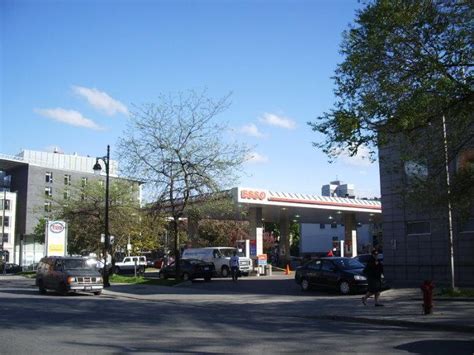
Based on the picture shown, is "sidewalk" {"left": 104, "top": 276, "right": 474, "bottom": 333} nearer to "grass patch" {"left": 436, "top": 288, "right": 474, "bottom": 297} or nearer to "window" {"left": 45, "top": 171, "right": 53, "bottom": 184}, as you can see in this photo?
"grass patch" {"left": 436, "top": 288, "right": 474, "bottom": 297}

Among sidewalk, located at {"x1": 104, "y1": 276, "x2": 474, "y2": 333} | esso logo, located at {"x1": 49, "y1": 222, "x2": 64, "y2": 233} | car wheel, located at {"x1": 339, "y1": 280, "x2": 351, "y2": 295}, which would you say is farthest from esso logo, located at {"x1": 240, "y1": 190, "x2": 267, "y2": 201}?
car wheel, located at {"x1": 339, "y1": 280, "x2": 351, "y2": 295}

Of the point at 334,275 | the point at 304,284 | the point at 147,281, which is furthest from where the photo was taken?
the point at 147,281

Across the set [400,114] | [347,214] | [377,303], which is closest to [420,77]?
[400,114]

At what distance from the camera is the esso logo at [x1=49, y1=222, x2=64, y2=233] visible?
1598 inches

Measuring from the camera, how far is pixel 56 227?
40781 millimetres

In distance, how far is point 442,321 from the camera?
13.5m

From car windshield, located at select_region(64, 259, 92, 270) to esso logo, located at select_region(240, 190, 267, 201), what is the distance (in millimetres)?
15507

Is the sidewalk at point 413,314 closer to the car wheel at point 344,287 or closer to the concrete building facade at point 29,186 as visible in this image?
the car wheel at point 344,287

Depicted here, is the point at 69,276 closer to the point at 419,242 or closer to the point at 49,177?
the point at 419,242

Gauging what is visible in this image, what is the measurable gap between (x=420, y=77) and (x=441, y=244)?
13724mm

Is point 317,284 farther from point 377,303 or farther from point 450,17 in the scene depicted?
point 450,17

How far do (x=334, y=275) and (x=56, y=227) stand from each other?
2488 centimetres

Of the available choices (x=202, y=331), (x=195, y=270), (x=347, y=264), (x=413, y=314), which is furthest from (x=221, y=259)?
(x=202, y=331)

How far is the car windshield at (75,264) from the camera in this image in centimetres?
2540
